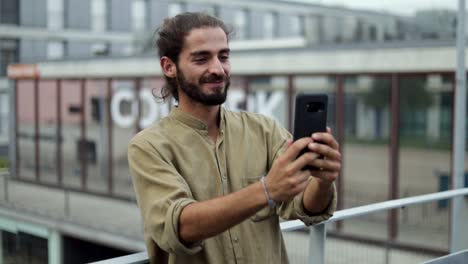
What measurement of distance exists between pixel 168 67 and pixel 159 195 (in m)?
0.46

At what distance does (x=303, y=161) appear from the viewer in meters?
1.72

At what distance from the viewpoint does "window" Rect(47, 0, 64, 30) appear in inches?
1336

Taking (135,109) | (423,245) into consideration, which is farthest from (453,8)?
(135,109)

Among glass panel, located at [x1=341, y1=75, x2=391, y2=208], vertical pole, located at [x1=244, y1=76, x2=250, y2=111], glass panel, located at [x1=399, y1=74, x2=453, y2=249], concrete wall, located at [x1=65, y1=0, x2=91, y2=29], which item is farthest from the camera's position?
concrete wall, located at [x1=65, y1=0, x2=91, y2=29]

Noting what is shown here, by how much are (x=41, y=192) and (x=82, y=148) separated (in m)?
2.04

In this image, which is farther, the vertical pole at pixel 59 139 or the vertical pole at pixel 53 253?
the vertical pole at pixel 59 139

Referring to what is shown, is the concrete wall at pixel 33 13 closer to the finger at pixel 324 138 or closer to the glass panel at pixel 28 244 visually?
the glass panel at pixel 28 244

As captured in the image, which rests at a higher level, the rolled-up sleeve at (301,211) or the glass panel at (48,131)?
the rolled-up sleeve at (301,211)

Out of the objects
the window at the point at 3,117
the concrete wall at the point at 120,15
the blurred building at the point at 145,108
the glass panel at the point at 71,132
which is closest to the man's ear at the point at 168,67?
the blurred building at the point at 145,108

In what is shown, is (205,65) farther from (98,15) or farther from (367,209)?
(98,15)

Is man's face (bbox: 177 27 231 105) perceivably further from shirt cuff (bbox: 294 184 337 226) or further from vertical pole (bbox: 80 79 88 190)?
vertical pole (bbox: 80 79 88 190)

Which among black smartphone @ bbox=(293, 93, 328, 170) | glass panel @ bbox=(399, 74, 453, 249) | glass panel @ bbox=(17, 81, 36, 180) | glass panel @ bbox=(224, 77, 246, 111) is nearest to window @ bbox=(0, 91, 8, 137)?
glass panel @ bbox=(17, 81, 36, 180)

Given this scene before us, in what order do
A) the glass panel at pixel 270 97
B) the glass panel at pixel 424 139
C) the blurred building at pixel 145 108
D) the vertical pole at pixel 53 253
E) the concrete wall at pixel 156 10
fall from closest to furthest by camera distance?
1. the vertical pole at pixel 53 253
2. the glass panel at pixel 424 139
3. the blurred building at pixel 145 108
4. the glass panel at pixel 270 97
5. the concrete wall at pixel 156 10

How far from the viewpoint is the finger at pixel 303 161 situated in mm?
1706
